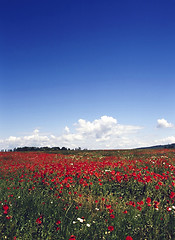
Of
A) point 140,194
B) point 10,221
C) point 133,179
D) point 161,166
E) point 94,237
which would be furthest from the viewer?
point 161,166

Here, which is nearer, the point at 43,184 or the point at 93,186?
the point at 93,186

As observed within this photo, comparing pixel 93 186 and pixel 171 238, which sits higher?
pixel 93 186

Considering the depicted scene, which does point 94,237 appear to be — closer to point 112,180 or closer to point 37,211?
point 37,211

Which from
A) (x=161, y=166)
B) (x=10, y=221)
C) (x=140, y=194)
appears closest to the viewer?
(x=10, y=221)

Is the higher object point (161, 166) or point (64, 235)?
point (161, 166)

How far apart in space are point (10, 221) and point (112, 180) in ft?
13.7

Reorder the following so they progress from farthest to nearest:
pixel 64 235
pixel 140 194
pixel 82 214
A: pixel 140 194 → pixel 82 214 → pixel 64 235

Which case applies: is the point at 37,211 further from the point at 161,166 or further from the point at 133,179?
the point at 161,166

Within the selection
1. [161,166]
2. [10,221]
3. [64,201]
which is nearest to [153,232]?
[64,201]

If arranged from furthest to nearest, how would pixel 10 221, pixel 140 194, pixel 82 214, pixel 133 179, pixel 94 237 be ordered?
pixel 133 179 < pixel 140 194 < pixel 82 214 < pixel 10 221 < pixel 94 237

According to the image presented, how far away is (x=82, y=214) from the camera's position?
14.8 feet

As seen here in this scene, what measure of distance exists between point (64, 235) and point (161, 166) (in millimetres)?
6799

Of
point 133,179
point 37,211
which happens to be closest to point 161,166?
point 133,179

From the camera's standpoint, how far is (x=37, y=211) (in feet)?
15.1
